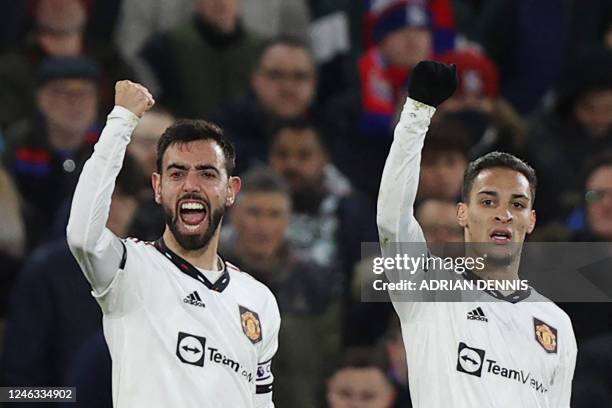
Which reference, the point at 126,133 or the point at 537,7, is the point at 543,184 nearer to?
the point at 537,7

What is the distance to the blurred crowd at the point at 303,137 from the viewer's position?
10234mm

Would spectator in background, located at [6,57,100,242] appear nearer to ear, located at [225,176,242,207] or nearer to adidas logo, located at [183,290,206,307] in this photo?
ear, located at [225,176,242,207]

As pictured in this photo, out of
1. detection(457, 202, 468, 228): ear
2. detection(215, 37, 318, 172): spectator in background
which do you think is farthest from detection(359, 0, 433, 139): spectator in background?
detection(457, 202, 468, 228): ear

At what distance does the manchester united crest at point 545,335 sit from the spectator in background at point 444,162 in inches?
102

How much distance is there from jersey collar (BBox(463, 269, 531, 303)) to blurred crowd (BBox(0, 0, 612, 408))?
1.66m

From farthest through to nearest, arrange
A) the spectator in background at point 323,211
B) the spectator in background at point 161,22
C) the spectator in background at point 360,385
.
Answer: the spectator in background at point 161,22, the spectator in background at point 323,211, the spectator in background at point 360,385

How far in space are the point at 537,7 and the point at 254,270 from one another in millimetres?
3652

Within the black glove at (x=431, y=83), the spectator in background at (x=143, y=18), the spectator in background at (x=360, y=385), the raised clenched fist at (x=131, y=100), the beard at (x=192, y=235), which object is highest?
the spectator in background at (x=143, y=18)

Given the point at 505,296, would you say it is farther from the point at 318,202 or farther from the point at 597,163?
the point at 318,202

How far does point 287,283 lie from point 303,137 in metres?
1.47

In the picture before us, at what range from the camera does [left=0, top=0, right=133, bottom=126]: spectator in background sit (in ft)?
39.3

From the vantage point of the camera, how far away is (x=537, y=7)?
1309 cm

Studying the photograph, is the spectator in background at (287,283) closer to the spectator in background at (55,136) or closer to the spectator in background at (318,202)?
the spectator in background at (318,202)

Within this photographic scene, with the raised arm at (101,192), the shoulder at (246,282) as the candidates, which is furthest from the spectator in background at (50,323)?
the raised arm at (101,192)
